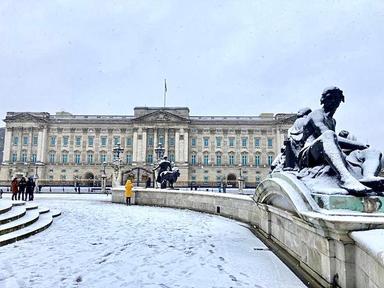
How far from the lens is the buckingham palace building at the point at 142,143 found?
73.6 meters

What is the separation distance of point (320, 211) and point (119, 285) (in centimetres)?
287

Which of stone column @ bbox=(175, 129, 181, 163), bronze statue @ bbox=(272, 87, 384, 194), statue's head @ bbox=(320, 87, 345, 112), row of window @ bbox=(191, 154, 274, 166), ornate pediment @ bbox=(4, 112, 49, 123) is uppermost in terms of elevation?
ornate pediment @ bbox=(4, 112, 49, 123)

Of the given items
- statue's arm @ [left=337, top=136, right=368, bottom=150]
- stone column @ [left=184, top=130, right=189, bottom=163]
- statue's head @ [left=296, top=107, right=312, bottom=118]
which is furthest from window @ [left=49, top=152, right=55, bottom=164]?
statue's arm @ [left=337, top=136, right=368, bottom=150]

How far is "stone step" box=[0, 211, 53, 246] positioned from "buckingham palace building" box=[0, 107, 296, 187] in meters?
63.1

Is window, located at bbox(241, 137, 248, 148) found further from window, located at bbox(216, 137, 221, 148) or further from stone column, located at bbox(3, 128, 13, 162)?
stone column, located at bbox(3, 128, 13, 162)

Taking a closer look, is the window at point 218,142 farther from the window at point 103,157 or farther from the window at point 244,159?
the window at point 103,157

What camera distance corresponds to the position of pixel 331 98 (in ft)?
19.0

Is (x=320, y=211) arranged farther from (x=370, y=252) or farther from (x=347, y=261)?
(x=370, y=252)

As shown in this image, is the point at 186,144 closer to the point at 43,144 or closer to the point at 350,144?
the point at 43,144

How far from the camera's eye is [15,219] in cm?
894

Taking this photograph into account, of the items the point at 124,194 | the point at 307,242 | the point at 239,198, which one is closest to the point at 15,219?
the point at 239,198

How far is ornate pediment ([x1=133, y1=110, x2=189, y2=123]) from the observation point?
2901 inches

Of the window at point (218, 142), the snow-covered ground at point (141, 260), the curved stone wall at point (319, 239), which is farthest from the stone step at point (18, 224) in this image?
the window at point (218, 142)

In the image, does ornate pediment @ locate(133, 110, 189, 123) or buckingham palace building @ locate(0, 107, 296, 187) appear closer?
buckingham palace building @ locate(0, 107, 296, 187)
